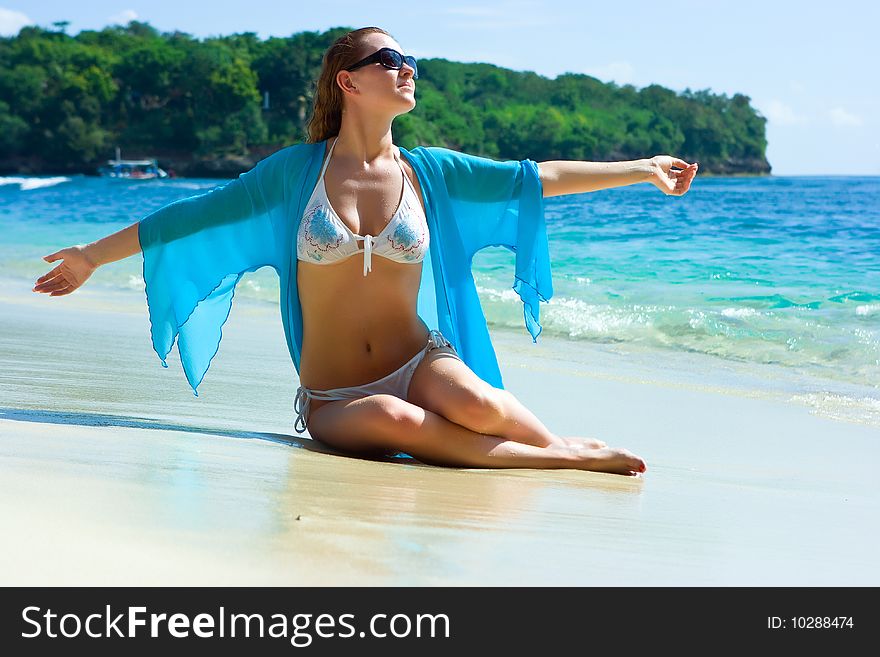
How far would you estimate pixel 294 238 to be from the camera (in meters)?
4.00

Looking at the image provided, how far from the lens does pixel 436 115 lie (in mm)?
81188

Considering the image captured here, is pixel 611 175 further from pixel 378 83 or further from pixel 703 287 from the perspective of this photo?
pixel 703 287

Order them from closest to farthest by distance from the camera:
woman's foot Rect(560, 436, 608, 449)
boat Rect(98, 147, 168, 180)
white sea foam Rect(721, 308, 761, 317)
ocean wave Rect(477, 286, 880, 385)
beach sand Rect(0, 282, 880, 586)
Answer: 1. beach sand Rect(0, 282, 880, 586)
2. woman's foot Rect(560, 436, 608, 449)
3. ocean wave Rect(477, 286, 880, 385)
4. white sea foam Rect(721, 308, 761, 317)
5. boat Rect(98, 147, 168, 180)

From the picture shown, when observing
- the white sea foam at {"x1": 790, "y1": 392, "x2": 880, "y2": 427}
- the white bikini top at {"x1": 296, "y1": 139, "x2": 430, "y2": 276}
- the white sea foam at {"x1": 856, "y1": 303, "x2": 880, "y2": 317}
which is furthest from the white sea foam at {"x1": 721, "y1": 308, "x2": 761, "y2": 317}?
the white bikini top at {"x1": 296, "y1": 139, "x2": 430, "y2": 276}

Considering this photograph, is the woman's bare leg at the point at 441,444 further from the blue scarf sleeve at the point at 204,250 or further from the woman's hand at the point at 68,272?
the woman's hand at the point at 68,272

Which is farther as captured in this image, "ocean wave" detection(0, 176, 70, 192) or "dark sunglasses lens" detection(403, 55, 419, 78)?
"ocean wave" detection(0, 176, 70, 192)

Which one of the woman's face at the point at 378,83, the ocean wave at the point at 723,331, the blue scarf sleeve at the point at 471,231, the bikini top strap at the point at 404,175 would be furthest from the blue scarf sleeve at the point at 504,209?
the ocean wave at the point at 723,331

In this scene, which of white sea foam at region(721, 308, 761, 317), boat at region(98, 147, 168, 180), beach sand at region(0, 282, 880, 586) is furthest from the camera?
boat at region(98, 147, 168, 180)

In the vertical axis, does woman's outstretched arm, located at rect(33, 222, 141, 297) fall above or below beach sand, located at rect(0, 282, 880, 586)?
above

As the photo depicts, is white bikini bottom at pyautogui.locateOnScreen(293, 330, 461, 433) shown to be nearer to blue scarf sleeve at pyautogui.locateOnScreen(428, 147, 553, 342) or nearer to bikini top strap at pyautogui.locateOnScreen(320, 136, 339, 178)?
blue scarf sleeve at pyautogui.locateOnScreen(428, 147, 553, 342)

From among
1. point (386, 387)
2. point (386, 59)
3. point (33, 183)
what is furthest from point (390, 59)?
point (33, 183)

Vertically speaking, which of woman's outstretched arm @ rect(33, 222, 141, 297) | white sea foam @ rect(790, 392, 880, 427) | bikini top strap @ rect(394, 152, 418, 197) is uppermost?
bikini top strap @ rect(394, 152, 418, 197)

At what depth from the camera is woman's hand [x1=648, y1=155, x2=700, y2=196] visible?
4.16 m
